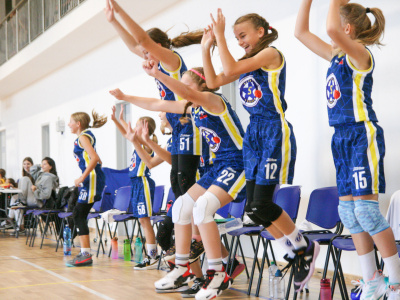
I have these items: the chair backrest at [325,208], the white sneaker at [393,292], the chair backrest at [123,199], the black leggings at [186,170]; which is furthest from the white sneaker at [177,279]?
the chair backrest at [123,199]

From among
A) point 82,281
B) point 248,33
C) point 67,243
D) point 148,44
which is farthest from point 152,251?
point 248,33

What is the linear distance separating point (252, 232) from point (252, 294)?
44 centimetres

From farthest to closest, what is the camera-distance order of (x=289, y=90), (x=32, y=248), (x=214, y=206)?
(x=32, y=248) → (x=289, y=90) → (x=214, y=206)

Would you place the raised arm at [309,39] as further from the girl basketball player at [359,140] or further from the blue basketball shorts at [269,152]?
the blue basketball shorts at [269,152]

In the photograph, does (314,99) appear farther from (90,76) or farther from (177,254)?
(90,76)

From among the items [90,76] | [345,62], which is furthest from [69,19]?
[345,62]

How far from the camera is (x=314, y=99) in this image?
495cm

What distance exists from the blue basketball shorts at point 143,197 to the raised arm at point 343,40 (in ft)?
10.1

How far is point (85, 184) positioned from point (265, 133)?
2865 mm

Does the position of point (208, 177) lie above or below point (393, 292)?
above

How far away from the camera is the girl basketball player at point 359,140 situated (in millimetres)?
2576

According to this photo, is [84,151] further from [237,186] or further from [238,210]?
[237,186]

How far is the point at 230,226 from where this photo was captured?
3.83 m

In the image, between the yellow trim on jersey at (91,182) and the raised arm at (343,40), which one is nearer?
the raised arm at (343,40)
